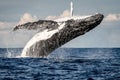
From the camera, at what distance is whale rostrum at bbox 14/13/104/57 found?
24342 millimetres

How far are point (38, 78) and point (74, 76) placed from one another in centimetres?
225

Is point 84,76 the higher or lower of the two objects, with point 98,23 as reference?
lower

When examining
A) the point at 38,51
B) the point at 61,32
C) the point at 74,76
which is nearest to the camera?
the point at 74,76

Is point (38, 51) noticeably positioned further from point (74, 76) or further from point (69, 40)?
point (74, 76)

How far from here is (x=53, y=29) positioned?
86.1 feet

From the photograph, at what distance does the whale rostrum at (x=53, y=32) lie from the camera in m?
24.3

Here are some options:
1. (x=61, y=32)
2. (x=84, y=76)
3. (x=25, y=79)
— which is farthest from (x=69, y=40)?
(x=25, y=79)

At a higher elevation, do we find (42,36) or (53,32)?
(53,32)

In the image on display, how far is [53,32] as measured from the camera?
85.5ft

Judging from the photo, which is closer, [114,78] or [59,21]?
[114,78]

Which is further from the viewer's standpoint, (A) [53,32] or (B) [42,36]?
(B) [42,36]

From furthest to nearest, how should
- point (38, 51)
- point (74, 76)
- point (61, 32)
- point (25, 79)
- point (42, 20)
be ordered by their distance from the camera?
point (38, 51), point (61, 32), point (42, 20), point (74, 76), point (25, 79)

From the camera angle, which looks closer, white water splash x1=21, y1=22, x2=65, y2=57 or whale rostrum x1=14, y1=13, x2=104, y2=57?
whale rostrum x1=14, y1=13, x2=104, y2=57

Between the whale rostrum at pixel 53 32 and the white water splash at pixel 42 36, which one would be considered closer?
the whale rostrum at pixel 53 32
